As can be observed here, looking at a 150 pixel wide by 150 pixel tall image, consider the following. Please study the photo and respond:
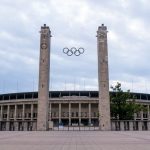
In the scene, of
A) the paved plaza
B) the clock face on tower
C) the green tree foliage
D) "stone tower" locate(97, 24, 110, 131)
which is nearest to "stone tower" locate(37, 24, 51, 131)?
the clock face on tower

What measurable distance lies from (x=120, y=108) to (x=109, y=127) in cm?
1516

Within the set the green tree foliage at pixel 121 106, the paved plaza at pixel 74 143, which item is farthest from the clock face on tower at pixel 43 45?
the paved plaza at pixel 74 143

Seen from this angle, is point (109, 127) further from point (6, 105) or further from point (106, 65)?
point (6, 105)

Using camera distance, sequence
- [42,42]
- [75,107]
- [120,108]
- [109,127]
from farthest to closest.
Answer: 1. [75,107]
2. [120,108]
3. [42,42]
4. [109,127]

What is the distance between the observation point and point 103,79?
64000 millimetres

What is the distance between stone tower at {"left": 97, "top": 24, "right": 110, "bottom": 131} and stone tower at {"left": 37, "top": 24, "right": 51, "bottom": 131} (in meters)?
11.5

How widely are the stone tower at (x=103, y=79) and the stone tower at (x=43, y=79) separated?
11.5 meters

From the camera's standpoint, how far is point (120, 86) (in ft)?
255

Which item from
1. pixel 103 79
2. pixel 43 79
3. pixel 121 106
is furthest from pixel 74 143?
pixel 121 106

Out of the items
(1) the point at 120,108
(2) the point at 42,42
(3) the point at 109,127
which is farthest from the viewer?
(1) the point at 120,108

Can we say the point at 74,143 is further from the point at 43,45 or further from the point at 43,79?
the point at 43,45

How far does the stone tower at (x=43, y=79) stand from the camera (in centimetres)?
6181

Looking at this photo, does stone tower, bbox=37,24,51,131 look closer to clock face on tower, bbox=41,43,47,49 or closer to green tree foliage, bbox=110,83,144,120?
clock face on tower, bbox=41,43,47,49

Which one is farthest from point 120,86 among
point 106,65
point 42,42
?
point 42,42
